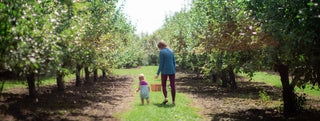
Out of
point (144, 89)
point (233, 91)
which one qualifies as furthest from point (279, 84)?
point (144, 89)

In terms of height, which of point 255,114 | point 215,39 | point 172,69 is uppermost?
point 215,39

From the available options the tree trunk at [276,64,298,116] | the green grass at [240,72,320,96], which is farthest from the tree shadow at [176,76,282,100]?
the tree trunk at [276,64,298,116]

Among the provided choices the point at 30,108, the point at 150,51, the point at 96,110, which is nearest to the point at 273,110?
the point at 96,110

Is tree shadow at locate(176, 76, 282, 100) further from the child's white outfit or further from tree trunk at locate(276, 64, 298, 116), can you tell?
the child's white outfit

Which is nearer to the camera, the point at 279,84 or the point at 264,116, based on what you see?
the point at 264,116

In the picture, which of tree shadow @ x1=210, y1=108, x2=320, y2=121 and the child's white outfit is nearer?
tree shadow @ x1=210, y1=108, x2=320, y2=121

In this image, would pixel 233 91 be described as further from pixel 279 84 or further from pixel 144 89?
pixel 144 89

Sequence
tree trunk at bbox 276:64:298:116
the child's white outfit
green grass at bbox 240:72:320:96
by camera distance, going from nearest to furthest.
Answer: tree trunk at bbox 276:64:298:116
the child's white outfit
green grass at bbox 240:72:320:96

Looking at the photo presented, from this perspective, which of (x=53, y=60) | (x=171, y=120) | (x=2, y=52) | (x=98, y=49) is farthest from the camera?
(x=98, y=49)

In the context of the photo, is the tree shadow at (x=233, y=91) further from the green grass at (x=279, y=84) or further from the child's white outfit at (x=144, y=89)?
the child's white outfit at (x=144, y=89)

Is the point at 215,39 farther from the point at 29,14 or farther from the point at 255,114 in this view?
the point at 29,14

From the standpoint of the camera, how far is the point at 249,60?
870cm

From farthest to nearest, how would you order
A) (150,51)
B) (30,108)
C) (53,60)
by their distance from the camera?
(150,51)
(30,108)
(53,60)

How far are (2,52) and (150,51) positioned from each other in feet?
230
